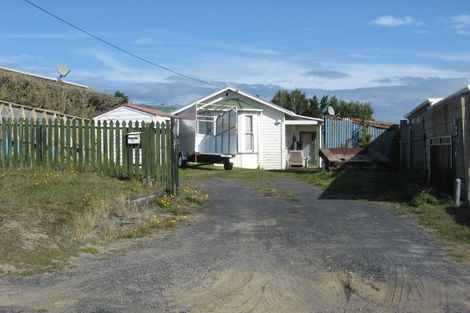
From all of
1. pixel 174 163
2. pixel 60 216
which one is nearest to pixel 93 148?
pixel 174 163

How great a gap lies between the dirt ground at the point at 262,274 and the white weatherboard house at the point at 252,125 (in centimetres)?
1747

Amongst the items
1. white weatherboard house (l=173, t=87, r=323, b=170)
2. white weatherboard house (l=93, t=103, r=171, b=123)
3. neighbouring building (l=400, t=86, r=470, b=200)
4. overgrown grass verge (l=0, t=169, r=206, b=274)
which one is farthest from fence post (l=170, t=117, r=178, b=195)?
white weatherboard house (l=173, t=87, r=323, b=170)

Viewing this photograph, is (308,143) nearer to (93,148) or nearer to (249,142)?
(249,142)

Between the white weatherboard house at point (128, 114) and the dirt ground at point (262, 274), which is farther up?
the white weatherboard house at point (128, 114)

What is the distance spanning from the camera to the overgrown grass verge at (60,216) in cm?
841

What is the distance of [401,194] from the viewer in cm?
1612

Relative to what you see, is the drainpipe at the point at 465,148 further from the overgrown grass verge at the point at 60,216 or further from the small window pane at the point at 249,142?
the small window pane at the point at 249,142

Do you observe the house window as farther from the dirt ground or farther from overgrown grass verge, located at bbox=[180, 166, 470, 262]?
the dirt ground

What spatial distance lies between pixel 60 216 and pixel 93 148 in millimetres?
5798

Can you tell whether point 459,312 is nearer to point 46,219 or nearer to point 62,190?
point 46,219

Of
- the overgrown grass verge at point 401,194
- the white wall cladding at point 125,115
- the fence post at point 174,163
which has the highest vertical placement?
the white wall cladding at point 125,115

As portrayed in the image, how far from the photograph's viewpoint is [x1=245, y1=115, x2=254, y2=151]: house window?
3059cm

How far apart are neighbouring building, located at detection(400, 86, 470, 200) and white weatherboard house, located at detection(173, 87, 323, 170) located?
10854mm

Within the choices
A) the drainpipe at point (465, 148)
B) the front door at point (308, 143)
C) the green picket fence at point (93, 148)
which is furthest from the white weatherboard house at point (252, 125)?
the drainpipe at point (465, 148)
